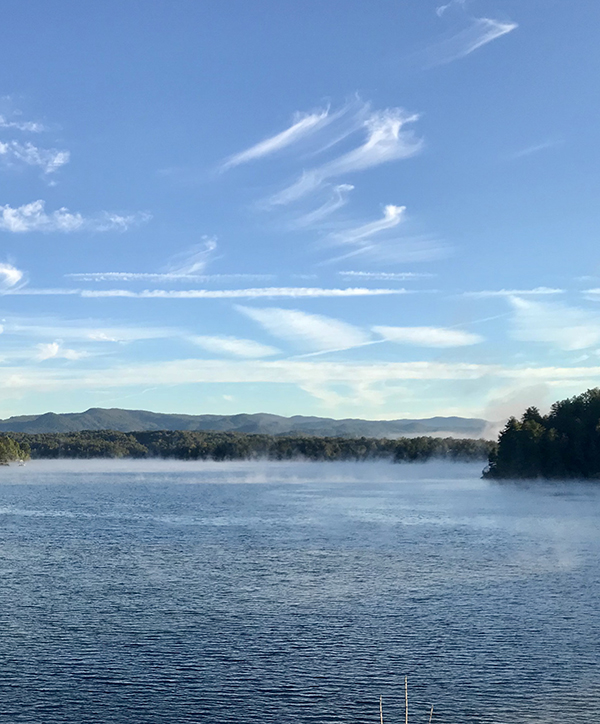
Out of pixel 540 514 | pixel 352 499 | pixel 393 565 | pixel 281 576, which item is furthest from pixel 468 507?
pixel 281 576

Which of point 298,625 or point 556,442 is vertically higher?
point 556,442

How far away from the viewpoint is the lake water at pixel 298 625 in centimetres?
2522

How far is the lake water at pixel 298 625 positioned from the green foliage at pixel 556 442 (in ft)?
268

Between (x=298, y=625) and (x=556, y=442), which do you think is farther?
(x=556, y=442)

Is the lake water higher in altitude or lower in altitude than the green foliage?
lower

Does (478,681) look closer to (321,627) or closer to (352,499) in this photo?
(321,627)

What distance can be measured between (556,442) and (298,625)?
12892 centimetres

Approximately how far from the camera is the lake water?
25219 millimetres

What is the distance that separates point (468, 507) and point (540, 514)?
13922mm

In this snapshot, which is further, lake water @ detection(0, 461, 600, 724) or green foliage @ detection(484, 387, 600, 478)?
green foliage @ detection(484, 387, 600, 478)

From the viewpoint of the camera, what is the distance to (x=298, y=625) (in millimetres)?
34438

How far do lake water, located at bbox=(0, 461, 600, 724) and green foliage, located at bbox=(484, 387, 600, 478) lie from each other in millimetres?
81535

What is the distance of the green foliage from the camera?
14812cm

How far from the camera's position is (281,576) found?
46.3 m
